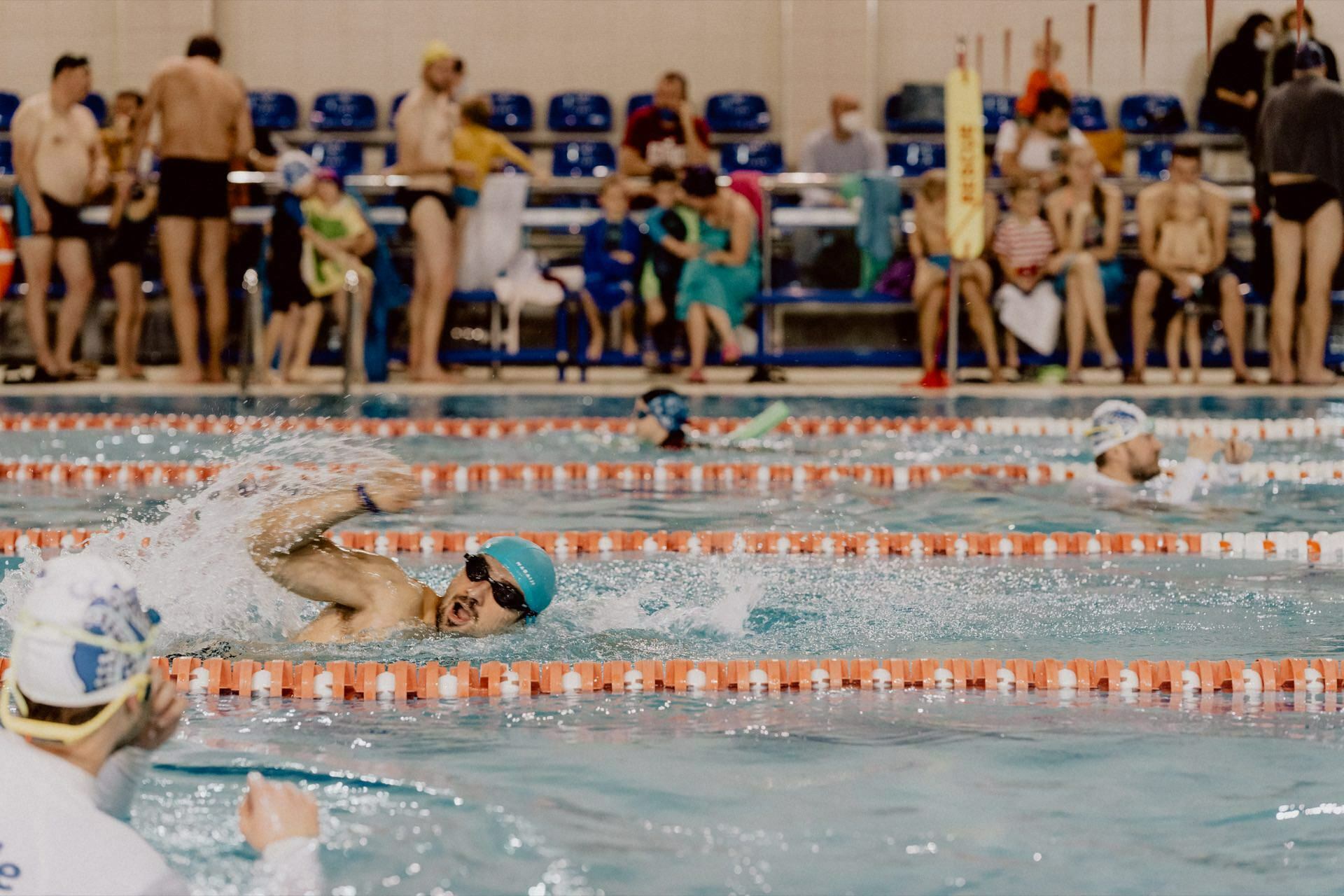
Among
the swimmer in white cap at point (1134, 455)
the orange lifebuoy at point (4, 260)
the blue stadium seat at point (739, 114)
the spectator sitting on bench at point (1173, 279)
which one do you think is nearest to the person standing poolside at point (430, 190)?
the orange lifebuoy at point (4, 260)

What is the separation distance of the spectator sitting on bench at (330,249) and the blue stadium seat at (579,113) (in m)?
3.31

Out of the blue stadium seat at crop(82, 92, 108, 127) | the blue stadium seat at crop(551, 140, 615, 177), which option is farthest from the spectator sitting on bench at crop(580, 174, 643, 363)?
the blue stadium seat at crop(82, 92, 108, 127)

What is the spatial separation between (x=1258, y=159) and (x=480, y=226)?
16.1 ft

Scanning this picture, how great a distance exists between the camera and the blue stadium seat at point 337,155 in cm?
1338

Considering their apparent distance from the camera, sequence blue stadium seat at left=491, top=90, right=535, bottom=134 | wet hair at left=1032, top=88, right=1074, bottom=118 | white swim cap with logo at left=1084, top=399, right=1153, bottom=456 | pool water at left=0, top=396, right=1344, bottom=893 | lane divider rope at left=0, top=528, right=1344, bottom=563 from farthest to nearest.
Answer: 1. blue stadium seat at left=491, top=90, right=535, bottom=134
2. wet hair at left=1032, top=88, right=1074, bottom=118
3. white swim cap with logo at left=1084, top=399, right=1153, bottom=456
4. lane divider rope at left=0, top=528, right=1344, bottom=563
5. pool water at left=0, top=396, right=1344, bottom=893

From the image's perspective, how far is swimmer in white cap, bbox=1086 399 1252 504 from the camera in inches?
264

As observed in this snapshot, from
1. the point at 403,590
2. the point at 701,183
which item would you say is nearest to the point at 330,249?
the point at 701,183

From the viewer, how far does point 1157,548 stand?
5.81 m

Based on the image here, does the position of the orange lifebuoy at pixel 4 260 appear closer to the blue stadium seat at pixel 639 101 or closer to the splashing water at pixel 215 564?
the splashing water at pixel 215 564

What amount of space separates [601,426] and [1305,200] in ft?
15.9

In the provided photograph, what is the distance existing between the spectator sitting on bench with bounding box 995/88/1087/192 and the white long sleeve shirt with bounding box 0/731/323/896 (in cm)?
1000

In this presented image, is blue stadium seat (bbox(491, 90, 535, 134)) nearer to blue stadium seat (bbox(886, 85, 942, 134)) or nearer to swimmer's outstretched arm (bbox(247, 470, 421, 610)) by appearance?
blue stadium seat (bbox(886, 85, 942, 134))

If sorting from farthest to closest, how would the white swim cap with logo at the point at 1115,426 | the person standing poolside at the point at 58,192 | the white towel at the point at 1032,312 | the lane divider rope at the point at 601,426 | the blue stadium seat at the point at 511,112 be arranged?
the blue stadium seat at the point at 511,112 → the white towel at the point at 1032,312 → the person standing poolside at the point at 58,192 → the lane divider rope at the point at 601,426 → the white swim cap with logo at the point at 1115,426

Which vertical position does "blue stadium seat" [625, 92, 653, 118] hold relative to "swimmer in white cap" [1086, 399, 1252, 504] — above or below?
above
